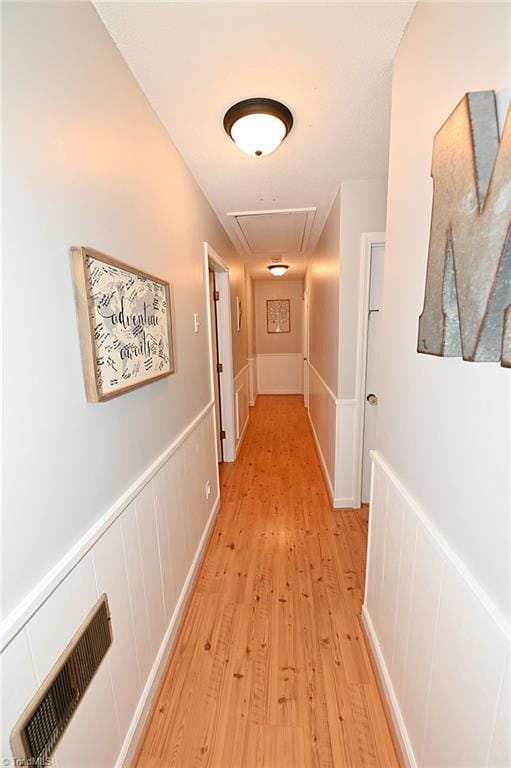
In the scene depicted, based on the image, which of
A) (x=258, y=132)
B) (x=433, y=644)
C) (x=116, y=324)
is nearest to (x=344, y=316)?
(x=258, y=132)

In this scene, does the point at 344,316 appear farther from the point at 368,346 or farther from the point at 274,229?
the point at 274,229

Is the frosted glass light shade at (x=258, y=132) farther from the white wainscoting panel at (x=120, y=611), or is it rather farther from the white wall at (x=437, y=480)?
the white wainscoting panel at (x=120, y=611)

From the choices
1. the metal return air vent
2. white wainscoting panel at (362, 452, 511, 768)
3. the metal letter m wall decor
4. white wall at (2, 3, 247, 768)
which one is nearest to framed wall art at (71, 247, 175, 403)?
white wall at (2, 3, 247, 768)

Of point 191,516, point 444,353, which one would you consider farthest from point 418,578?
point 191,516

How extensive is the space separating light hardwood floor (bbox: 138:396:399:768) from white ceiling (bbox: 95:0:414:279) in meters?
2.39

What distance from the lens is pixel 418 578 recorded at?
0.94m

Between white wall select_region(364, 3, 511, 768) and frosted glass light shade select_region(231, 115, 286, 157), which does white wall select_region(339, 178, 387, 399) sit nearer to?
frosted glass light shade select_region(231, 115, 286, 157)

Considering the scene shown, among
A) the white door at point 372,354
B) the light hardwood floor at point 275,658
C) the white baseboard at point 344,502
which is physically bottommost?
the light hardwood floor at point 275,658

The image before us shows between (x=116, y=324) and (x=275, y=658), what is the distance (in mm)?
1553

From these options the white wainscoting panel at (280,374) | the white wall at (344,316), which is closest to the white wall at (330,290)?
the white wall at (344,316)

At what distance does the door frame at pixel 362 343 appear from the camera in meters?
2.11

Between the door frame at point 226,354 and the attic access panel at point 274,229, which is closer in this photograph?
the attic access panel at point 274,229

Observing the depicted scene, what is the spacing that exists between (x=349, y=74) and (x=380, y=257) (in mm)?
1151

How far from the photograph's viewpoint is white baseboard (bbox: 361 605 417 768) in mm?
969
